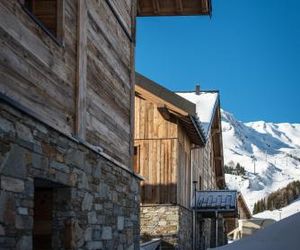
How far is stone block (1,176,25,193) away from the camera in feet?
18.3

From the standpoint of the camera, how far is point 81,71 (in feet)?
26.1

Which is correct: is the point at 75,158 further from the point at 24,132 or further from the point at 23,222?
the point at 23,222

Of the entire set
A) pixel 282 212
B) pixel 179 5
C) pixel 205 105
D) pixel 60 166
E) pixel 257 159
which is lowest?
pixel 282 212

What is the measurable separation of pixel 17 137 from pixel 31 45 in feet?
3.74

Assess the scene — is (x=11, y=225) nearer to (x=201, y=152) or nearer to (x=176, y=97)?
(x=176, y=97)

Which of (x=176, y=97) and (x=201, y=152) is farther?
(x=201, y=152)

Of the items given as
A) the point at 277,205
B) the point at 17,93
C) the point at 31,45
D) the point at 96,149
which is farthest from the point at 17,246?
the point at 277,205

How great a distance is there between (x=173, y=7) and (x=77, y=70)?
240 inches

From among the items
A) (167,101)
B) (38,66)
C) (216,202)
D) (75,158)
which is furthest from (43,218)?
(216,202)

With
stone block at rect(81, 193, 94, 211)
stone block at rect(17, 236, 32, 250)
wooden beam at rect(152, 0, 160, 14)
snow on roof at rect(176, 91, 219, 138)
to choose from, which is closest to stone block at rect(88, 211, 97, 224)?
stone block at rect(81, 193, 94, 211)

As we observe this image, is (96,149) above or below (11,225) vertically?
above

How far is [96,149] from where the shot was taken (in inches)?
329

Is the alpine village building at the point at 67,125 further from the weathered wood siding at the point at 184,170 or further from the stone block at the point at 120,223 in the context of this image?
the weathered wood siding at the point at 184,170

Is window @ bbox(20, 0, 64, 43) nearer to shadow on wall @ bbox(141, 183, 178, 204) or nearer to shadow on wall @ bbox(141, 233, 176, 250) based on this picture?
shadow on wall @ bbox(141, 183, 178, 204)
